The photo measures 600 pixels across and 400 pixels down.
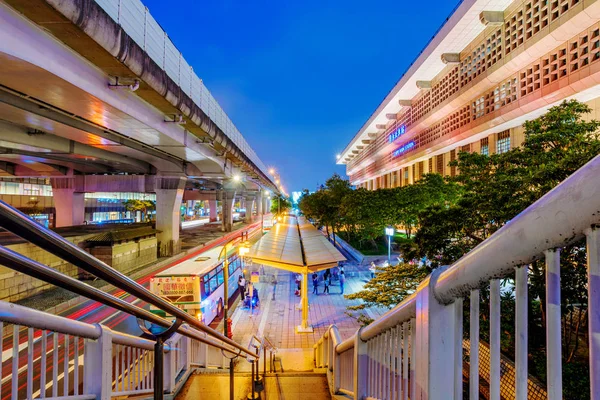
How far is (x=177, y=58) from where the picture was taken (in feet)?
35.3

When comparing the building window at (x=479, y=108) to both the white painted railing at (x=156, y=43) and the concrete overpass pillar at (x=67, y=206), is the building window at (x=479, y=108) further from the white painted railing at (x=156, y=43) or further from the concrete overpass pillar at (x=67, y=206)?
the concrete overpass pillar at (x=67, y=206)

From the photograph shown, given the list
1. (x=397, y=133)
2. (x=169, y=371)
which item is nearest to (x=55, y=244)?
(x=169, y=371)

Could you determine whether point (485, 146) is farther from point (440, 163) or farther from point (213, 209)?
point (213, 209)

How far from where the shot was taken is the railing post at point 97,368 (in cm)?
310

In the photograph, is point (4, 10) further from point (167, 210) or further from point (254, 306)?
point (167, 210)

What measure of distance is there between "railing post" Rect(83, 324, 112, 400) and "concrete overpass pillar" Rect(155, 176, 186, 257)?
2139 cm

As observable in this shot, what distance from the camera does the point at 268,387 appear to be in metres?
6.23

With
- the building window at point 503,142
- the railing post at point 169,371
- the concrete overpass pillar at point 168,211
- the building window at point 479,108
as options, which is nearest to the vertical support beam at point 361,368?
the railing post at point 169,371

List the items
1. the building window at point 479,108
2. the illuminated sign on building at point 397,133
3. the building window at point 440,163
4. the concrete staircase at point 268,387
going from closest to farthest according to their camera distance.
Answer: the concrete staircase at point 268,387 → the building window at point 479,108 → the building window at point 440,163 → the illuminated sign on building at point 397,133

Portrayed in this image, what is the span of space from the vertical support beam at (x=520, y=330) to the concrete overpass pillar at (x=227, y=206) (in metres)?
43.3

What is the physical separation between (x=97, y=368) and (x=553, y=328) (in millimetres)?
3774

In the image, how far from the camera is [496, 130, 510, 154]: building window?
26.6 meters

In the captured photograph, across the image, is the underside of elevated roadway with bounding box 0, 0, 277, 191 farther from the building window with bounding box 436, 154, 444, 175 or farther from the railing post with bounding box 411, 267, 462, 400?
the building window with bounding box 436, 154, 444, 175

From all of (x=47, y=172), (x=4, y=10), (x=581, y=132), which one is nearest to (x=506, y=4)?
(x=581, y=132)
